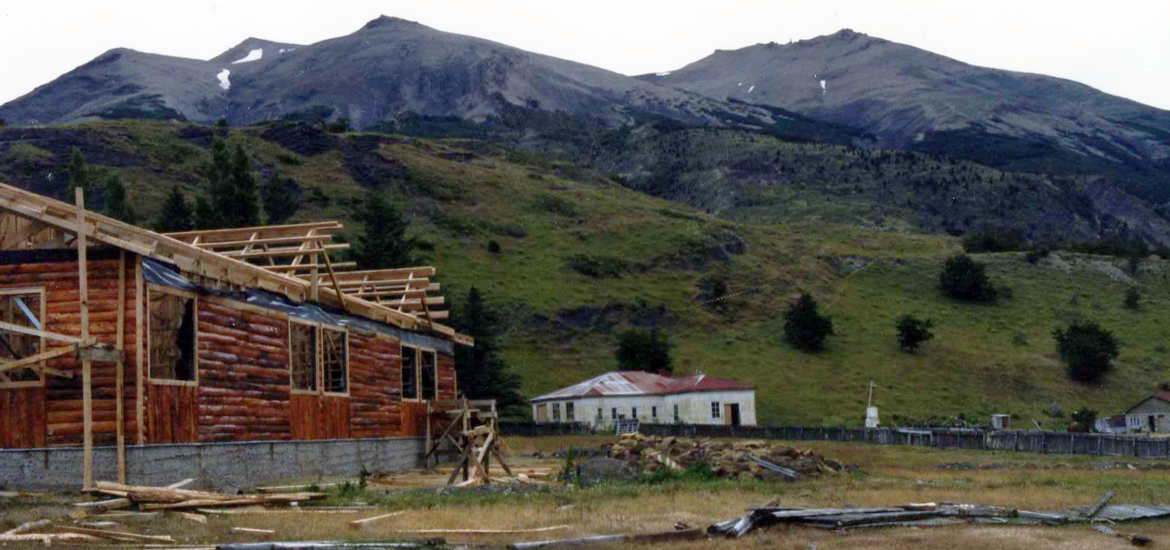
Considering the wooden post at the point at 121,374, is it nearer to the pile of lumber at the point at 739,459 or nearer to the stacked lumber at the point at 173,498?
the stacked lumber at the point at 173,498

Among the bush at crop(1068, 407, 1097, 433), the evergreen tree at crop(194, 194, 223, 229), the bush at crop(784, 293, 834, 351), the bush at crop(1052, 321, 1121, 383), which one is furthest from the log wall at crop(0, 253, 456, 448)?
the bush at crop(1052, 321, 1121, 383)

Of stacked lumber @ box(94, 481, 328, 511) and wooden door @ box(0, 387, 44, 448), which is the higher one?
wooden door @ box(0, 387, 44, 448)

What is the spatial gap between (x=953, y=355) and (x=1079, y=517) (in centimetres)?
6875

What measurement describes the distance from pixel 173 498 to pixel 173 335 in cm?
604

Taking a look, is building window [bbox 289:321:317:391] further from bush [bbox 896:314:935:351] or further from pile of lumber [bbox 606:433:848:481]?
bush [bbox 896:314:935:351]

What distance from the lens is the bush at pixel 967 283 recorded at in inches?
3873

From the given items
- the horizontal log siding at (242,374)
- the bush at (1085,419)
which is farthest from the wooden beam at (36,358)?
the bush at (1085,419)

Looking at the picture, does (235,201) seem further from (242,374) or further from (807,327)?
(242,374)

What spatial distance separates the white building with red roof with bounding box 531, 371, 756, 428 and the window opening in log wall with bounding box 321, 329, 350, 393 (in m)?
34.6

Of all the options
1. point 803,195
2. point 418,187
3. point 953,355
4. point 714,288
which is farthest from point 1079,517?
point 803,195

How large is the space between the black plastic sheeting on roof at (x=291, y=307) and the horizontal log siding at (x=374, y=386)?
0.36 metres

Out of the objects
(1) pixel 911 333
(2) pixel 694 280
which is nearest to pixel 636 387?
(1) pixel 911 333

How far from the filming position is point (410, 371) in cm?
3800

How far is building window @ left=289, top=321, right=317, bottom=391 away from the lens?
29.8 meters
